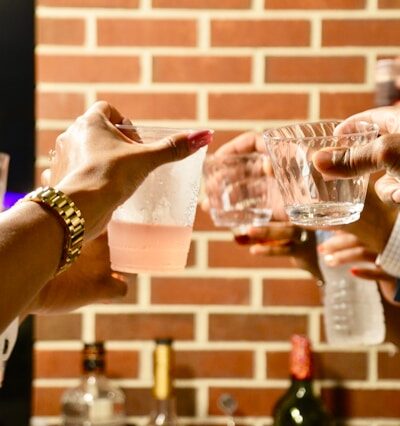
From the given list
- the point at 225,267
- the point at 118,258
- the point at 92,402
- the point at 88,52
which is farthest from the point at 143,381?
the point at 118,258

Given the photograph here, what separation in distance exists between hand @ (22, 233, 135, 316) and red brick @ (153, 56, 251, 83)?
63 centimetres

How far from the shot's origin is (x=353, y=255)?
1443 millimetres

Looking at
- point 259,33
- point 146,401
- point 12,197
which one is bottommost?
point 146,401

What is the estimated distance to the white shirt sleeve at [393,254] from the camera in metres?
1.32

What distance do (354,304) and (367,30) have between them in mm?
606

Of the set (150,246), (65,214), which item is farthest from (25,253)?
(150,246)

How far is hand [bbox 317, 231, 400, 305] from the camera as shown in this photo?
4.72ft

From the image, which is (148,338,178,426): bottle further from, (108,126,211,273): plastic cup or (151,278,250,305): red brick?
(108,126,211,273): plastic cup

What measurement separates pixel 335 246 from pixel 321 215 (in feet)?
1.58

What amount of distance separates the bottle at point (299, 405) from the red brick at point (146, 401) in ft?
0.60

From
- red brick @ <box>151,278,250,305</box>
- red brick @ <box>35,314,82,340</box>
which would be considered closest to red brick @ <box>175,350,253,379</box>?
red brick @ <box>151,278,250,305</box>

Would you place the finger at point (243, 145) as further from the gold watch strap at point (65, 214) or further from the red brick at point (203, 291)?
the gold watch strap at point (65, 214)

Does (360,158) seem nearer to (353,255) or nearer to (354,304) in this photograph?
(353,255)

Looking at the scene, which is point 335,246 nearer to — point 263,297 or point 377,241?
point 377,241
